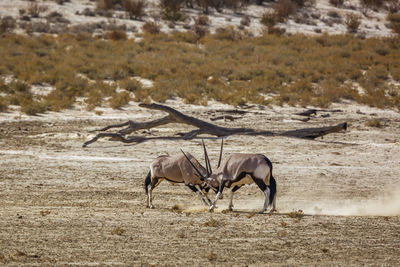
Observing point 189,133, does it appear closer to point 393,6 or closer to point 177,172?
point 177,172

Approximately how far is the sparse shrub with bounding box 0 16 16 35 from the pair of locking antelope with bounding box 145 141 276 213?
37.0 metres

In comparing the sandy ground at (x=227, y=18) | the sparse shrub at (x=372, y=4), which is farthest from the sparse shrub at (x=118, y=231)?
the sparse shrub at (x=372, y=4)

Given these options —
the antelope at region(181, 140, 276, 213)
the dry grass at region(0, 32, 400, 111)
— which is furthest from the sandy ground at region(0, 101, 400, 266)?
the dry grass at region(0, 32, 400, 111)

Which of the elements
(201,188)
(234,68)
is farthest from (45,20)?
(201,188)

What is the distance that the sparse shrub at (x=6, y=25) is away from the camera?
4600 centimetres

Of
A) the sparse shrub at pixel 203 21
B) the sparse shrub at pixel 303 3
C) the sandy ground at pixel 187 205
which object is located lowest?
the sparse shrub at pixel 203 21

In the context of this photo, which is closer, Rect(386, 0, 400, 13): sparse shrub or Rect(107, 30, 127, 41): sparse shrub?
Rect(107, 30, 127, 41): sparse shrub

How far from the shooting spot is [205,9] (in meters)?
58.0

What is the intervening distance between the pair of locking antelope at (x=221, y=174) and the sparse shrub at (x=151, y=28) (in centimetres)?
3693

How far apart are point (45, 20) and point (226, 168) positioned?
1678 inches

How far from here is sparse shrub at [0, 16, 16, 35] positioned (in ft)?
151

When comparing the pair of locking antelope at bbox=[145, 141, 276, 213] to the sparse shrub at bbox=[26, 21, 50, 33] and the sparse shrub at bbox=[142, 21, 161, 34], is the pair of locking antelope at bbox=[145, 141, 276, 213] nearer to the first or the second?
the sparse shrub at bbox=[142, 21, 161, 34]

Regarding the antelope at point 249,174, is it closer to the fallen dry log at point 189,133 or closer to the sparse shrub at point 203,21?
the fallen dry log at point 189,133

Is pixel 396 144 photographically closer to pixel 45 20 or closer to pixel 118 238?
pixel 118 238
